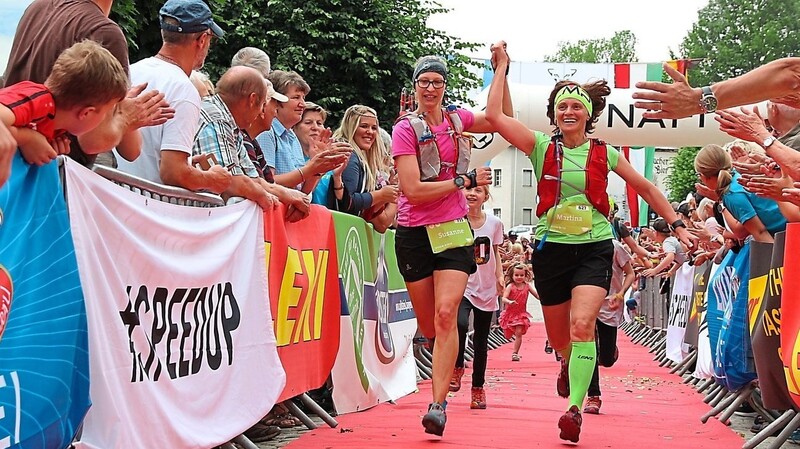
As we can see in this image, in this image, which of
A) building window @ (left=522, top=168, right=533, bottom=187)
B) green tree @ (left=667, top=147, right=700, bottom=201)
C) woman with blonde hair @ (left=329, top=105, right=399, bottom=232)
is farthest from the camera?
building window @ (left=522, top=168, right=533, bottom=187)

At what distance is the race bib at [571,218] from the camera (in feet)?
23.8

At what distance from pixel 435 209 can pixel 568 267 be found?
0.94 meters

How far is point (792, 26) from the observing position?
236 ft

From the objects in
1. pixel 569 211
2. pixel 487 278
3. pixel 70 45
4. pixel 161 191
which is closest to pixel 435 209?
pixel 569 211

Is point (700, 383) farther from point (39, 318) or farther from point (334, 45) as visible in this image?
point (334, 45)

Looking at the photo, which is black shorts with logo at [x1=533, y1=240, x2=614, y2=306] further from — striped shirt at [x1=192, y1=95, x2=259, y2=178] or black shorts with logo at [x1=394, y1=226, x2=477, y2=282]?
striped shirt at [x1=192, y1=95, x2=259, y2=178]

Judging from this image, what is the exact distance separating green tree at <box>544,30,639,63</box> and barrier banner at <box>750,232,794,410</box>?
287ft

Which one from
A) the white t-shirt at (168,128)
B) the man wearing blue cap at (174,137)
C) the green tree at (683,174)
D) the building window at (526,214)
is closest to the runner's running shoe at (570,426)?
the man wearing blue cap at (174,137)

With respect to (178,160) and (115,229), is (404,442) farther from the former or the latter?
(115,229)

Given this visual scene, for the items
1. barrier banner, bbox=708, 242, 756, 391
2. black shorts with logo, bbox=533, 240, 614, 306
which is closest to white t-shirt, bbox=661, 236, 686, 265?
barrier banner, bbox=708, 242, 756, 391

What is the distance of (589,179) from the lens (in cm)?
736

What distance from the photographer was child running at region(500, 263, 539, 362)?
54.3 ft

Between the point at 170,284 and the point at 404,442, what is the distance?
2313mm

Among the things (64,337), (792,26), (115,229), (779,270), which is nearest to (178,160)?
(115,229)
